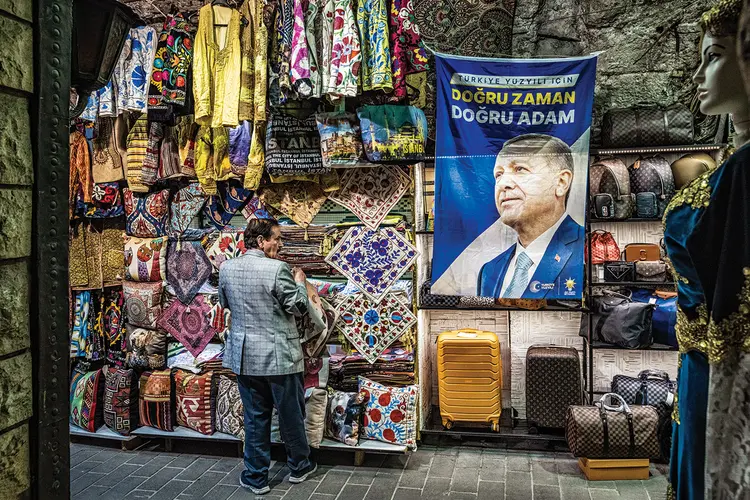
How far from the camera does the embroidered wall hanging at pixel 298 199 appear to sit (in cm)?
503

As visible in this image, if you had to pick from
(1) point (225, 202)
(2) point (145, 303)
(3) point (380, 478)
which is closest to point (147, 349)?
(2) point (145, 303)

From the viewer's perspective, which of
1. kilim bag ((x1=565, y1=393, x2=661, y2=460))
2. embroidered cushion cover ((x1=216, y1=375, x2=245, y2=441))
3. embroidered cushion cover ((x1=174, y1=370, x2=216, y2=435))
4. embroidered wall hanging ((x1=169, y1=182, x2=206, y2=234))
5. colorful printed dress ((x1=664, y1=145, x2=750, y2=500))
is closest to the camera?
colorful printed dress ((x1=664, y1=145, x2=750, y2=500))

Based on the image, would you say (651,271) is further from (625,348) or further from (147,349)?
(147,349)

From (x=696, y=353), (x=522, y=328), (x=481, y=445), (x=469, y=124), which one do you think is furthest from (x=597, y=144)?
(x=696, y=353)

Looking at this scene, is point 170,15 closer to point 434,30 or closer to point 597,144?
point 434,30

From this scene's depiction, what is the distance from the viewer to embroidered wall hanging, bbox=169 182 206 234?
5.28 meters

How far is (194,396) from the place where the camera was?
5.07 m

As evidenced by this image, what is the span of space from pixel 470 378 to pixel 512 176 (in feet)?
5.80

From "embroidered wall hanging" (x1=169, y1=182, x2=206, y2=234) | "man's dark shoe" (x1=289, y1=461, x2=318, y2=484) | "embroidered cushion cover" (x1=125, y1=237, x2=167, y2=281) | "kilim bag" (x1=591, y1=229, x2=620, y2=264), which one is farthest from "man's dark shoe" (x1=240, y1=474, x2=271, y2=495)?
"kilim bag" (x1=591, y1=229, x2=620, y2=264)

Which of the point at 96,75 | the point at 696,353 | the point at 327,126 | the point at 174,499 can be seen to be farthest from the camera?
the point at 327,126

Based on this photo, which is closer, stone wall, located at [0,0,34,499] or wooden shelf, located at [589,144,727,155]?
stone wall, located at [0,0,34,499]

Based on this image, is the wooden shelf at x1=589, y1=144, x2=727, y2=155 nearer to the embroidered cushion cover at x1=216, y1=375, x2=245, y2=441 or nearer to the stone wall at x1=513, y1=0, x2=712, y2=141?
the stone wall at x1=513, y1=0, x2=712, y2=141

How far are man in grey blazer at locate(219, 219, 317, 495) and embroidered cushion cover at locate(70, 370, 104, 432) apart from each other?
1882mm

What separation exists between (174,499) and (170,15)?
3842mm
